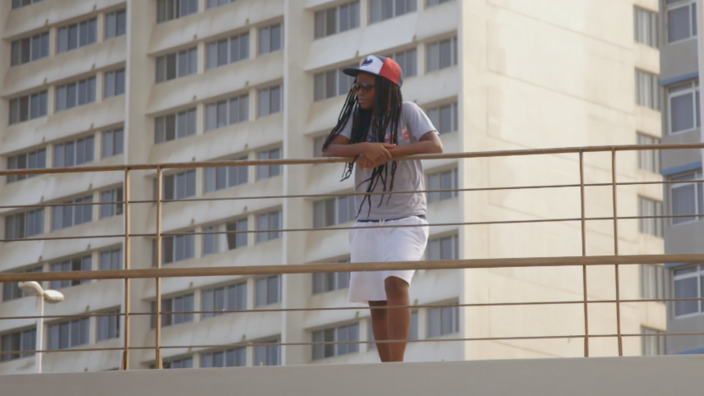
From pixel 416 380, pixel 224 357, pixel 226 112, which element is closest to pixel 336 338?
pixel 224 357

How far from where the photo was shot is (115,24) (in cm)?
5988

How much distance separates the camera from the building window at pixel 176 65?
58031 mm

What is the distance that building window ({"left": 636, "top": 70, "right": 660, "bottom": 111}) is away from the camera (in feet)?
178

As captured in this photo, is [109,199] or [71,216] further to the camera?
[71,216]

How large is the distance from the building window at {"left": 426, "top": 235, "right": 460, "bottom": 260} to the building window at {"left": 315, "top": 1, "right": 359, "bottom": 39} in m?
7.88

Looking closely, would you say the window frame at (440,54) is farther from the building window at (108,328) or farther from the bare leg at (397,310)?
the bare leg at (397,310)

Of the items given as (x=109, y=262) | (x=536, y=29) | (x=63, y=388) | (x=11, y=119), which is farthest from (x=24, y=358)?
(x=63, y=388)

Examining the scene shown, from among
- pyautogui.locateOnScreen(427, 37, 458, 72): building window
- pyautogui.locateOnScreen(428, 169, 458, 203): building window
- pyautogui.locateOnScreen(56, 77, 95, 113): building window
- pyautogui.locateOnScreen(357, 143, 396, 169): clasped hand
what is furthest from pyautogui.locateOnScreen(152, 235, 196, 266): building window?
pyautogui.locateOnScreen(357, 143, 396, 169): clasped hand

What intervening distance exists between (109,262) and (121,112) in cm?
562

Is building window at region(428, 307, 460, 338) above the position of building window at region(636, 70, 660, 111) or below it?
below

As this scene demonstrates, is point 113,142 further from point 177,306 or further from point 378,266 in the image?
point 378,266

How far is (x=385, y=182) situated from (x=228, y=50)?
5005 cm

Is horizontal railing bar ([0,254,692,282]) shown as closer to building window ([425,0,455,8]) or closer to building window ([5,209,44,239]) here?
building window ([425,0,455,8])

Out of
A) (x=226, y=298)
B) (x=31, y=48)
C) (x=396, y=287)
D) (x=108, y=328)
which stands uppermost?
(x=31, y=48)
